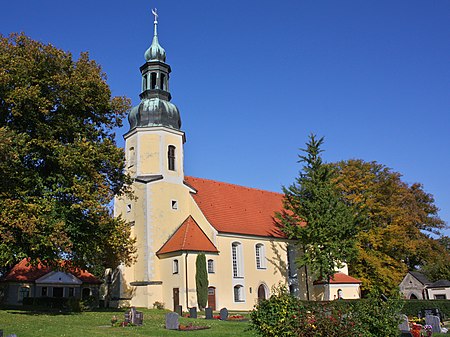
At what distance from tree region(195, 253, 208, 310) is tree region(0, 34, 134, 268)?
717 cm

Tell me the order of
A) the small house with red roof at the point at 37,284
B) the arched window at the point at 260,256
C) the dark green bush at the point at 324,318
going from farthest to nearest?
the small house with red roof at the point at 37,284
the arched window at the point at 260,256
the dark green bush at the point at 324,318

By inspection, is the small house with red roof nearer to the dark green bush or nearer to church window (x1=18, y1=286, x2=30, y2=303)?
church window (x1=18, y1=286, x2=30, y2=303)

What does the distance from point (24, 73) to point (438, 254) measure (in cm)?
4123

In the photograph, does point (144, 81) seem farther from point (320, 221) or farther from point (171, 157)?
point (320, 221)

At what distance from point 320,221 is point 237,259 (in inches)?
295

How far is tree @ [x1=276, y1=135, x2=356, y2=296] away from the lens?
95.9 feet

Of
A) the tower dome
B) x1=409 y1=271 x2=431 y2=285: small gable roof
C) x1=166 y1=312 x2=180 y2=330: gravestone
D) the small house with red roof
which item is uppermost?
the tower dome

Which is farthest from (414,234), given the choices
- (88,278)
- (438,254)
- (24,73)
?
(24,73)

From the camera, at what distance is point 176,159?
1357 inches

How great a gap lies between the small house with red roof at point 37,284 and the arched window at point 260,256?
14.7m

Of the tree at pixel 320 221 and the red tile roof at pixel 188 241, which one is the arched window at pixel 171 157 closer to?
the red tile roof at pixel 188 241

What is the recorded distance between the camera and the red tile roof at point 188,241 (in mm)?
30000

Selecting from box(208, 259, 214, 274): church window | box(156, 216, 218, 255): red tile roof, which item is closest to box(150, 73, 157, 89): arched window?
box(156, 216, 218, 255): red tile roof

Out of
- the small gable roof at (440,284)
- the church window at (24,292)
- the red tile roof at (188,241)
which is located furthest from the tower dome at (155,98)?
the small gable roof at (440,284)
